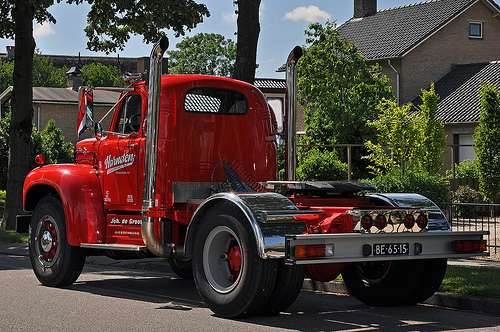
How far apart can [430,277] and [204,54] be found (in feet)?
278

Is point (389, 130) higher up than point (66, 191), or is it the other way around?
point (389, 130)

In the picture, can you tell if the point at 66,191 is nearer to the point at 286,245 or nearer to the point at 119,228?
the point at 119,228

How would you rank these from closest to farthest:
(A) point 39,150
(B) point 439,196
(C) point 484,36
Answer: (B) point 439,196 < (A) point 39,150 < (C) point 484,36

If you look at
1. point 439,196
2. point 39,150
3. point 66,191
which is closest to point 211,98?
point 66,191

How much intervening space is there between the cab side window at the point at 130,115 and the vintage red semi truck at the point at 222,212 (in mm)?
20

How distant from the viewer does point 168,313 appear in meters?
8.51

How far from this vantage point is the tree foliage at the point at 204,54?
91.9 meters

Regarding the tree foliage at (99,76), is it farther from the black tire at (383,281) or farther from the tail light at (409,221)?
the tail light at (409,221)

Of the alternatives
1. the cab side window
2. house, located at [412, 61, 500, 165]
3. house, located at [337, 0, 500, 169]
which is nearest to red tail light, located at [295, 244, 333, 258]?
the cab side window

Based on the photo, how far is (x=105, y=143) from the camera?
34.4ft

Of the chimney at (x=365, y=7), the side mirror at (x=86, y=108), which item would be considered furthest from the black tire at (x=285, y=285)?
the chimney at (x=365, y=7)

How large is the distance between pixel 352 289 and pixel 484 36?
37.6 m

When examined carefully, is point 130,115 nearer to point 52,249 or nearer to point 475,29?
point 52,249

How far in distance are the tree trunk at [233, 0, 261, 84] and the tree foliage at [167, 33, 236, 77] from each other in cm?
7711
